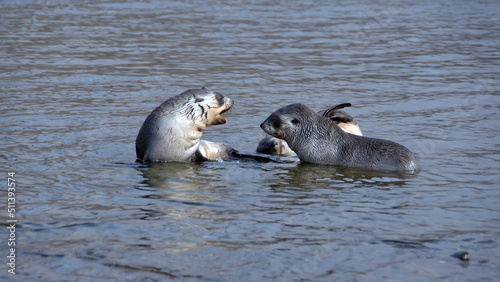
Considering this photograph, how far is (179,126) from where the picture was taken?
32.7 ft

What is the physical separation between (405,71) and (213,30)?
6507 millimetres

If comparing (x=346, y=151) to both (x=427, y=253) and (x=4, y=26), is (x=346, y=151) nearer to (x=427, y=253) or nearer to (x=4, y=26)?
(x=427, y=253)

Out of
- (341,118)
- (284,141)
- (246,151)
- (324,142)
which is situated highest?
(341,118)

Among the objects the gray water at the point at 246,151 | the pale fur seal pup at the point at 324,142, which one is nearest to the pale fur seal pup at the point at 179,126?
the gray water at the point at 246,151

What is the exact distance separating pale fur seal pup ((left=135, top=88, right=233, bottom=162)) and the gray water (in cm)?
22

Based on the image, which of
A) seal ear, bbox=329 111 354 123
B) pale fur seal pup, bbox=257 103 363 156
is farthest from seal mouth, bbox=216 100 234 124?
seal ear, bbox=329 111 354 123

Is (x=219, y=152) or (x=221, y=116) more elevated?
(x=221, y=116)

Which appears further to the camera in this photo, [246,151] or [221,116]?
[246,151]

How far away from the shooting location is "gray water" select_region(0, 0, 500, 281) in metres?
6.59

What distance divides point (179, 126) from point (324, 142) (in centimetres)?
181

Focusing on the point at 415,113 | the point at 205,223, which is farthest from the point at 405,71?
the point at 205,223

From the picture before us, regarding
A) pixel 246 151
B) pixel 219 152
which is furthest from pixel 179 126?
pixel 246 151

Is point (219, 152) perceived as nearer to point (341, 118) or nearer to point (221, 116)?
point (221, 116)

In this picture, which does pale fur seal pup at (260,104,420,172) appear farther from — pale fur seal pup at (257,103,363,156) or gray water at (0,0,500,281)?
pale fur seal pup at (257,103,363,156)
